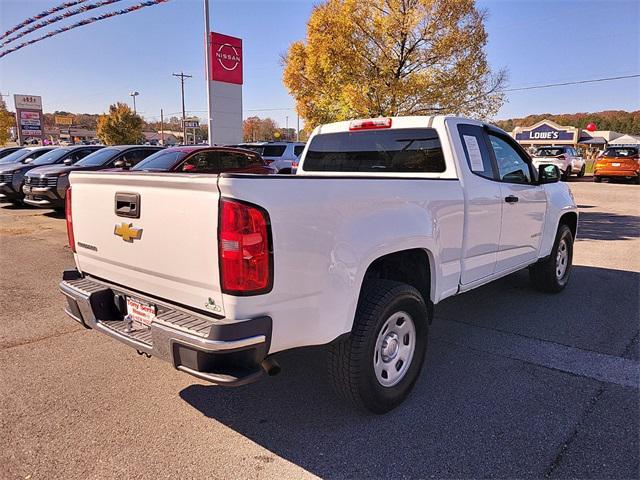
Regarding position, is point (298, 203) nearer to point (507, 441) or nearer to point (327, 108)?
point (507, 441)

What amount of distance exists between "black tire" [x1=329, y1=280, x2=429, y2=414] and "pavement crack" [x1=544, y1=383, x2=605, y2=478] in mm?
946

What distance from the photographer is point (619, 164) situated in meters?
23.3

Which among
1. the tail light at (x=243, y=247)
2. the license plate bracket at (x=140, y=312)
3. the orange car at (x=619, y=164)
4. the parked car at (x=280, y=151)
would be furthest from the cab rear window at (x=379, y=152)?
the orange car at (x=619, y=164)

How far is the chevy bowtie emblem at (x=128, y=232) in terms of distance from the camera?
271cm

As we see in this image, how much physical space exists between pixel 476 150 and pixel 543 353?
1.83m

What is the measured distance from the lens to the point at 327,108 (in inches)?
527

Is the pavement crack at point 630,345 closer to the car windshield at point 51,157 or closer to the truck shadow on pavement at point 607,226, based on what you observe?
the truck shadow on pavement at point 607,226

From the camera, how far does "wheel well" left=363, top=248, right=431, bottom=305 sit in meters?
3.41

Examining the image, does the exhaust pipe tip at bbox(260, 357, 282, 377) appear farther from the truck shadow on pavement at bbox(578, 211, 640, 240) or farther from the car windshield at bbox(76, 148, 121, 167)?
the car windshield at bbox(76, 148, 121, 167)

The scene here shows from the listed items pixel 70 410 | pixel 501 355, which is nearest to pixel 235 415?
pixel 70 410

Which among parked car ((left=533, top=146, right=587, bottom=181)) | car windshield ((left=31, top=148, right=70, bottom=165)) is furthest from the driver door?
parked car ((left=533, top=146, right=587, bottom=181))

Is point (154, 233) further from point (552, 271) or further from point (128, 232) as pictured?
point (552, 271)

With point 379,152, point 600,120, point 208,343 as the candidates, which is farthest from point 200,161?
point 600,120

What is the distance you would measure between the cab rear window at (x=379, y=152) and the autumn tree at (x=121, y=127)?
5233 cm
